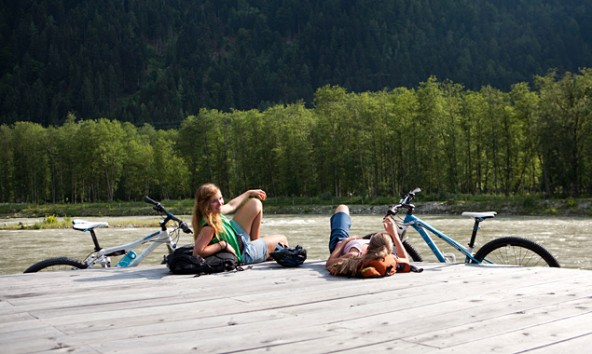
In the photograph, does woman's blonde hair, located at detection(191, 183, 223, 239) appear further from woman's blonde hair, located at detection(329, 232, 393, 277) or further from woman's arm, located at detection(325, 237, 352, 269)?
woman's blonde hair, located at detection(329, 232, 393, 277)

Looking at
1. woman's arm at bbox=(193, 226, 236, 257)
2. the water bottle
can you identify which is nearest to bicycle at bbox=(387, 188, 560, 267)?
woman's arm at bbox=(193, 226, 236, 257)

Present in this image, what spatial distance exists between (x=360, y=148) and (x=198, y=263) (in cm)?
6224

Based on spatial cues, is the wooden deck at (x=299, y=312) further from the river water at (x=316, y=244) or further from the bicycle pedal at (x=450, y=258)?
the river water at (x=316, y=244)

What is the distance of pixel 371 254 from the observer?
6.59m

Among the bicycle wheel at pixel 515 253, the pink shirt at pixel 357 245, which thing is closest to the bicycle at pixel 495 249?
the bicycle wheel at pixel 515 253

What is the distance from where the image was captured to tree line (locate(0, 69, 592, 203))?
5575 centimetres

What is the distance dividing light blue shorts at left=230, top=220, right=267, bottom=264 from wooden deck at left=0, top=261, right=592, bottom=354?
76 cm

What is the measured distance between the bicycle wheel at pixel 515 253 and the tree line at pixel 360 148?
49.2 metres

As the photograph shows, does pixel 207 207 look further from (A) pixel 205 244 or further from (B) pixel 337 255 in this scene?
(B) pixel 337 255

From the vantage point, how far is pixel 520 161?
67.6 metres

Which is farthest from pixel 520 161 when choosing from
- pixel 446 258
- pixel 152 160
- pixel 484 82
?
pixel 484 82

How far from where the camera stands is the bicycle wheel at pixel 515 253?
7.74 m

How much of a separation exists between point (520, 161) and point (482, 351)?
6846 cm

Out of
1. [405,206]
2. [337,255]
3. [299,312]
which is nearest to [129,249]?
[337,255]
